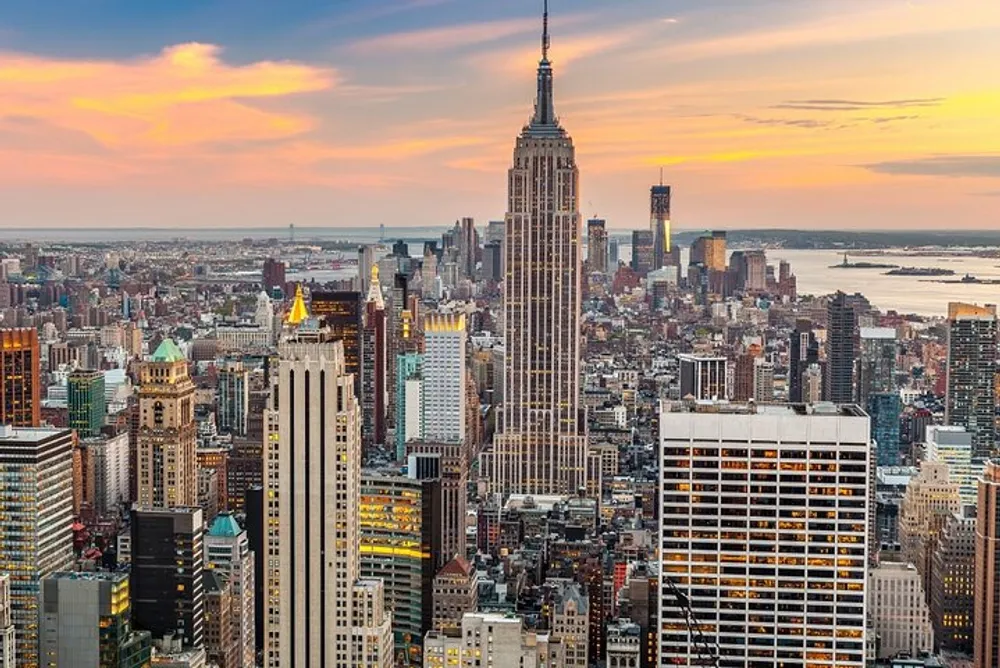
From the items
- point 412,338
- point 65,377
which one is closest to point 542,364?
point 412,338

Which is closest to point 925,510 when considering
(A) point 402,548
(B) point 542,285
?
(A) point 402,548

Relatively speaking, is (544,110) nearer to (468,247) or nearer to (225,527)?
(468,247)

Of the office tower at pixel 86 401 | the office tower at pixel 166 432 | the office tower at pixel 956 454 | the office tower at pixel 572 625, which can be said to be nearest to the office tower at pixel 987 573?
the office tower at pixel 956 454

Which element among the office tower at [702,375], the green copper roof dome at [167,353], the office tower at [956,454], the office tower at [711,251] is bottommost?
the office tower at [956,454]

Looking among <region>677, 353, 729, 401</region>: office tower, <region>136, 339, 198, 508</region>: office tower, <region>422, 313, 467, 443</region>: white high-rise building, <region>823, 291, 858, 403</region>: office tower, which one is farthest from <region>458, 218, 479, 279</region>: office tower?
<region>823, 291, 858, 403</region>: office tower

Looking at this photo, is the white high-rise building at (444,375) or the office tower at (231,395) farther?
the white high-rise building at (444,375)

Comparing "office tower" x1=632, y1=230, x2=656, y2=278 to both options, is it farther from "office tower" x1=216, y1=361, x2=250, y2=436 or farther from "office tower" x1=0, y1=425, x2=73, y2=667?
"office tower" x1=0, y1=425, x2=73, y2=667

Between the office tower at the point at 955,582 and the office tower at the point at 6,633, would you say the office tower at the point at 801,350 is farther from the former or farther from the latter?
the office tower at the point at 6,633
